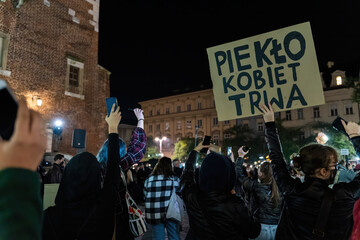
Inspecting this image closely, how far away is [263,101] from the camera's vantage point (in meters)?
4.28

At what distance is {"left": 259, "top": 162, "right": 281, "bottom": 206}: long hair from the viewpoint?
4469mm

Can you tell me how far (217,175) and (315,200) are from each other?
0.85m

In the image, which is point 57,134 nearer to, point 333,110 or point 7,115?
point 7,115

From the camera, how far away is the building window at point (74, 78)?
54.8ft

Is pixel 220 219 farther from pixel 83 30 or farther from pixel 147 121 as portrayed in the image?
pixel 147 121

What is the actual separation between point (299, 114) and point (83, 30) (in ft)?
166

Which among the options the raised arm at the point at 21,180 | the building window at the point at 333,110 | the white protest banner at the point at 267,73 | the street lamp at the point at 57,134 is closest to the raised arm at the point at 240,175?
the white protest banner at the point at 267,73

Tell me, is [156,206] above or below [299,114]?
below

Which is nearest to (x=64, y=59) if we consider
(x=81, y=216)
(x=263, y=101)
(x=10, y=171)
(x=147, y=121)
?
(x=263, y=101)

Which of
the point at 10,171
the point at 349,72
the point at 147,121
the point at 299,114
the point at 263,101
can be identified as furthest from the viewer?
the point at 147,121

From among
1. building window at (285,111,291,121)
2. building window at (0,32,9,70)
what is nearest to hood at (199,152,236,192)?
building window at (0,32,9,70)

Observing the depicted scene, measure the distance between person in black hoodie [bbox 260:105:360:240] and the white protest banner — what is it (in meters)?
1.51

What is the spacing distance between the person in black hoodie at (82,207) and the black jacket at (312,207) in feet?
5.16

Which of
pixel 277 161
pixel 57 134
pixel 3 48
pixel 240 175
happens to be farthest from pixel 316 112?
pixel 277 161
